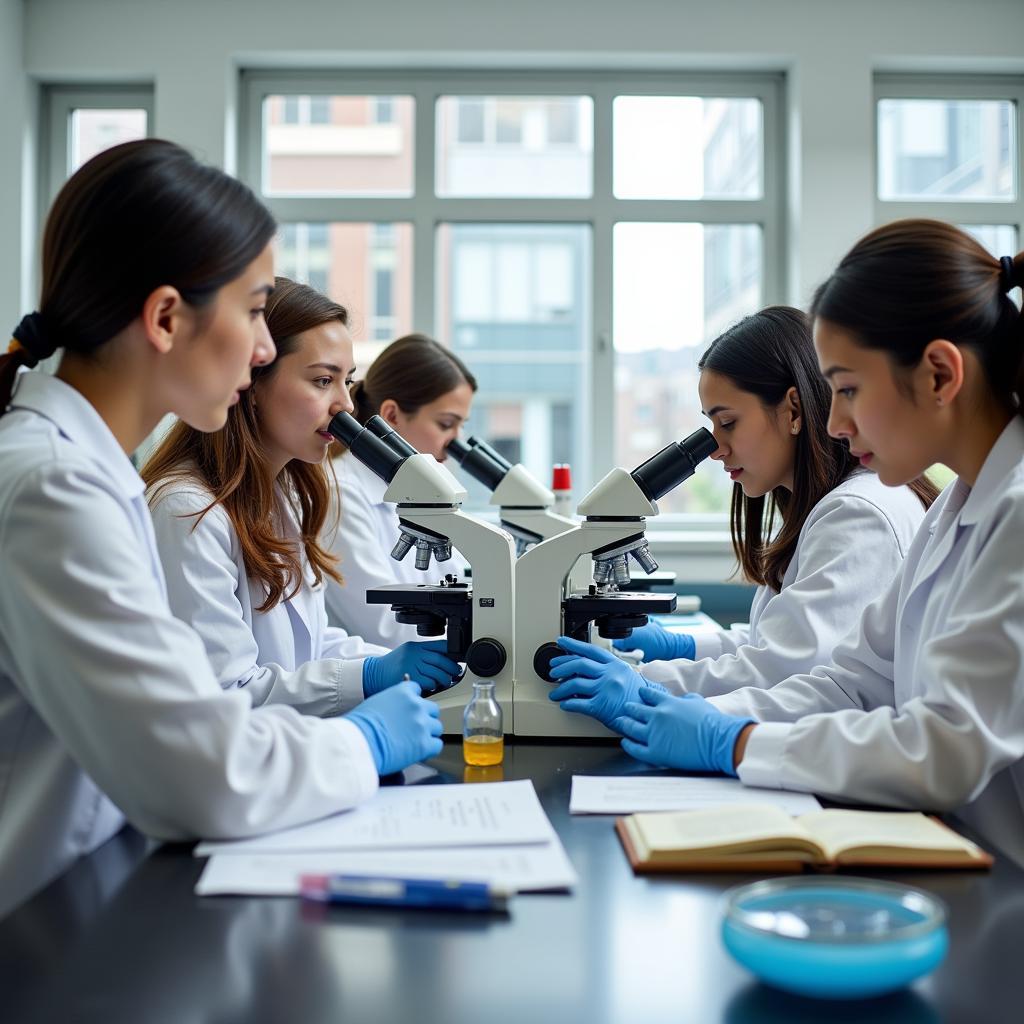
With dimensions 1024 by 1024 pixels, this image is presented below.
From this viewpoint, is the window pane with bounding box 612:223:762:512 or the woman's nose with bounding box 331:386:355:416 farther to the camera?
the window pane with bounding box 612:223:762:512

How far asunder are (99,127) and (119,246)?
387 centimetres

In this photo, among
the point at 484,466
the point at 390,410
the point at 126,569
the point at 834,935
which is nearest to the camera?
the point at 834,935

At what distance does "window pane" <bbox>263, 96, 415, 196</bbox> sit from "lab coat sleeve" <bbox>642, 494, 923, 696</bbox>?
3.12 meters

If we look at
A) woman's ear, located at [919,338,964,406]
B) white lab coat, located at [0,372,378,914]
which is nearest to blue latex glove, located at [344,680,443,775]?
white lab coat, located at [0,372,378,914]

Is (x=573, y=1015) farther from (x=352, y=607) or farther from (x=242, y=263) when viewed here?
(x=352, y=607)

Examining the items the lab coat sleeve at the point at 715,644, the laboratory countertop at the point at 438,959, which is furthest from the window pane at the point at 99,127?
the laboratory countertop at the point at 438,959

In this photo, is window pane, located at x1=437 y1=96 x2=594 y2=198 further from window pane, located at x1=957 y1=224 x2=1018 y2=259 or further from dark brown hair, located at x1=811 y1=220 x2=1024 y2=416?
dark brown hair, located at x1=811 y1=220 x2=1024 y2=416

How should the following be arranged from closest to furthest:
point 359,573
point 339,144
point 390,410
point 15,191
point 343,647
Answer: point 343,647 < point 359,573 < point 390,410 < point 15,191 < point 339,144

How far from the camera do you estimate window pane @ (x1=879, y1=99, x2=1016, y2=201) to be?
179 inches

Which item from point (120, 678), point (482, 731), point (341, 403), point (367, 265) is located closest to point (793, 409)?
point (341, 403)

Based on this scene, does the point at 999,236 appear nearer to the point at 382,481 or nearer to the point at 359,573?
the point at 382,481

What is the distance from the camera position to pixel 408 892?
0.90m

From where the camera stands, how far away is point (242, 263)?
1267 millimetres

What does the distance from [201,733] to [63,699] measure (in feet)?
0.45
